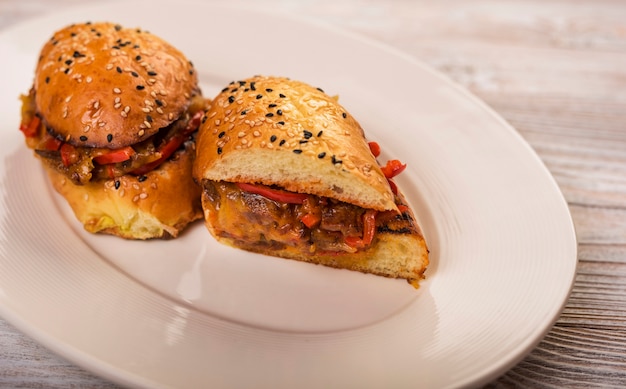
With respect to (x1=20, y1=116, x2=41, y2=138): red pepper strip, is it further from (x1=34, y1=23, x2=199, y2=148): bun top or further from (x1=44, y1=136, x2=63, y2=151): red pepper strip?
(x1=44, y1=136, x2=63, y2=151): red pepper strip

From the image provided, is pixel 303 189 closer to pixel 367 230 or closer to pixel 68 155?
pixel 367 230

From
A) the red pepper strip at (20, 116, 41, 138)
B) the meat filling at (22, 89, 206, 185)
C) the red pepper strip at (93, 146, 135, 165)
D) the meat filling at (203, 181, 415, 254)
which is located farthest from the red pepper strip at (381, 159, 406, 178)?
the red pepper strip at (20, 116, 41, 138)

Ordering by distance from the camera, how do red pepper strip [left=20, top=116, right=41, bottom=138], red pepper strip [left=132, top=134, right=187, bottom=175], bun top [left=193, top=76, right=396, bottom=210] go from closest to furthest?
bun top [left=193, top=76, right=396, bottom=210] < red pepper strip [left=132, top=134, right=187, bottom=175] < red pepper strip [left=20, top=116, right=41, bottom=138]

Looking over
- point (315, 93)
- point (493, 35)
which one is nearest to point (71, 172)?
point (315, 93)

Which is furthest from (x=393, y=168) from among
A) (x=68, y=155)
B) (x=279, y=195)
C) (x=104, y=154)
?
(x=68, y=155)

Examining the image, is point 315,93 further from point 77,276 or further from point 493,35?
point 493,35

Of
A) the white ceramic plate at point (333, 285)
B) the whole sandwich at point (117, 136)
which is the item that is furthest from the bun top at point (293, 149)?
the white ceramic plate at point (333, 285)

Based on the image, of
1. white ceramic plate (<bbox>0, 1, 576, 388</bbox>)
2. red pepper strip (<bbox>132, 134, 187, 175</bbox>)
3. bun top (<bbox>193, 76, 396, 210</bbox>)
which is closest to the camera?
white ceramic plate (<bbox>0, 1, 576, 388</bbox>)

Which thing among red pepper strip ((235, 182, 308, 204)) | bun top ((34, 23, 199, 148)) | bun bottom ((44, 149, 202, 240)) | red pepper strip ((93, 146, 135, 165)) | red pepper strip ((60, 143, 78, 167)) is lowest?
bun bottom ((44, 149, 202, 240))

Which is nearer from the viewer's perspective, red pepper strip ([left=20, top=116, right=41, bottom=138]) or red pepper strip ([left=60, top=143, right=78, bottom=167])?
red pepper strip ([left=60, top=143, right=78, bottom=167])
